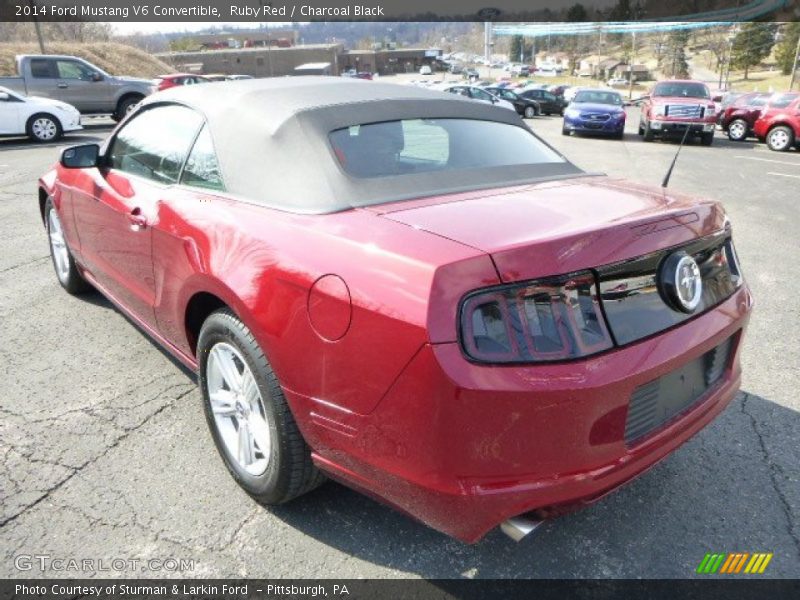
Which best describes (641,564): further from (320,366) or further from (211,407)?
(211,407)

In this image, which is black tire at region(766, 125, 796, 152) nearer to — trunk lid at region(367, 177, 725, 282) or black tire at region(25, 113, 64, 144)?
trunk lid at region(367, 177, 725, 282)

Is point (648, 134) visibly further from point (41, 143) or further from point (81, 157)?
point (81, 157)

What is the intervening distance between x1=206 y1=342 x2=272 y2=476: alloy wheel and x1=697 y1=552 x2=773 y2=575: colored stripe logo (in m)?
1.62

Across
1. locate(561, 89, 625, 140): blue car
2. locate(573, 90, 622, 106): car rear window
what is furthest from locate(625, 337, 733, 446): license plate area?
locate(573, 90, 622, 106): car rear window

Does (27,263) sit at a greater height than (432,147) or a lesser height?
lesser

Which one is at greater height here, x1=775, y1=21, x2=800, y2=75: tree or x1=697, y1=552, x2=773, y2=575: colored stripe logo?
x1=775, y1=21, x2=800, y2=75: tree

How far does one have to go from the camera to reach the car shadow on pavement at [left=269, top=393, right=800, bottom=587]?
211 cm

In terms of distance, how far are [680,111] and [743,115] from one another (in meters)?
3.59

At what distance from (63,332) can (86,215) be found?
0.88m

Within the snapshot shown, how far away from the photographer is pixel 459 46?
18938 centimetres

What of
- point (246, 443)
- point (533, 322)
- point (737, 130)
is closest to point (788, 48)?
point (737, 130)

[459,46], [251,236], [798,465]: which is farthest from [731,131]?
[459,46]

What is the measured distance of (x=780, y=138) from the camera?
1593 cm

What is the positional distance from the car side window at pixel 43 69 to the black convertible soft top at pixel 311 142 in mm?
17506
